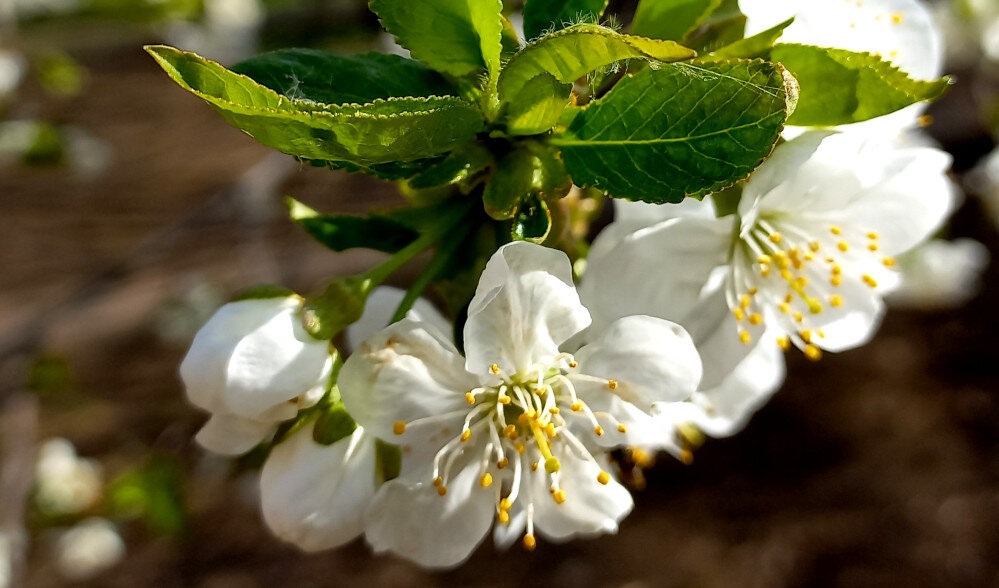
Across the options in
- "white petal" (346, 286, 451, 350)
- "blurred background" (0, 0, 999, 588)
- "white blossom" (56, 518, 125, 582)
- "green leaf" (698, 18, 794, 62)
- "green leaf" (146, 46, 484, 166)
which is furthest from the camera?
"white blossom" (56, 518, 125, 582)

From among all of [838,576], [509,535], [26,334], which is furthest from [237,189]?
[838,576]

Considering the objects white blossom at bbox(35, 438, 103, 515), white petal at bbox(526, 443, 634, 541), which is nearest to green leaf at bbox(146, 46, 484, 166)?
white petal at bbox(526, 443, 634, 541)

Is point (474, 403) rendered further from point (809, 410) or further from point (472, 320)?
point (809, 410)

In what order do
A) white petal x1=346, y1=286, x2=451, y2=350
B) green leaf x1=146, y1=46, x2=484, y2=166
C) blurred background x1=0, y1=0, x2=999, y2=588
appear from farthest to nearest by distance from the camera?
blurred background x1=0, y1=0, x2=999, y2=588
white petal x1=346, y1=286, x2=451, y2=350
green leaf x1=146, y1=46, x2=484, y2=166

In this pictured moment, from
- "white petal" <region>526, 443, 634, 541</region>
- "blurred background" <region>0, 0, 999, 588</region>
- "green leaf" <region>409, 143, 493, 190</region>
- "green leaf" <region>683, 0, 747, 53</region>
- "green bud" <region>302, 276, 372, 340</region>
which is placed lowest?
"blurred background" <region>0, 0, 999, 588</region>

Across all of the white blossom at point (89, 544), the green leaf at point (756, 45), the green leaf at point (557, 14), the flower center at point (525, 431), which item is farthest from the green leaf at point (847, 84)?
the white blossom at point (89, 544)

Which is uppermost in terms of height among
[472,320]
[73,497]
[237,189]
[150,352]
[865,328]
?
[472,320]

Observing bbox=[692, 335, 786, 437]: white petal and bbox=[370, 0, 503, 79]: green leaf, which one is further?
bbox=[692, 335, 786, 437]: white petal

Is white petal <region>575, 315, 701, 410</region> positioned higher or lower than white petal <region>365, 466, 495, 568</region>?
higher

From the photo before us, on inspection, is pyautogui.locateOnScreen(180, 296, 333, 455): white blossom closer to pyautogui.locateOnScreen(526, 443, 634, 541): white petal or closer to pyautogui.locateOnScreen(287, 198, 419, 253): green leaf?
pyautogui.locateOnScreen(287, 198, 419, 253): green leaf
